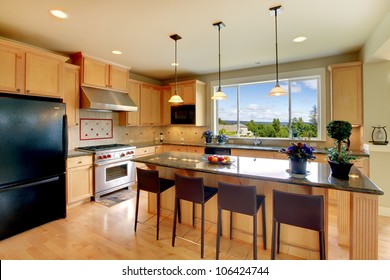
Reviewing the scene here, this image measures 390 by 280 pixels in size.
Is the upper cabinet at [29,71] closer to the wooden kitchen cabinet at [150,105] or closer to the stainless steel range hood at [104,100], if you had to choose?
the stainless steel range hood at [104,100]

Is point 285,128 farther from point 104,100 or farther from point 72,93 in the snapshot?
point 72,93

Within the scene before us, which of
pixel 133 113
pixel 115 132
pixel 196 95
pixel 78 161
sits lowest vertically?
pixel 78 161

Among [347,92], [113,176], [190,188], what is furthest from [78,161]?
[347,92]

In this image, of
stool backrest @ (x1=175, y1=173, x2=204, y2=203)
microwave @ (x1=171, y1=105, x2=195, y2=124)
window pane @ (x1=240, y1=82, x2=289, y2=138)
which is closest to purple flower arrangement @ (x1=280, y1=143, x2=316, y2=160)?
stool backrest @ (x1=175, y1=173, x2=204, y2=203)

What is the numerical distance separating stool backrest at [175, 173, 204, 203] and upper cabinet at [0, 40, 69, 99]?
2409 millimetres

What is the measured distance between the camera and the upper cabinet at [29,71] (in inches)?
100

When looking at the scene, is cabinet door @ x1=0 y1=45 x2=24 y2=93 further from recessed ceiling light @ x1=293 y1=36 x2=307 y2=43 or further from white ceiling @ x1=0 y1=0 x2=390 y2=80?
recessed ceiling light @ x1=293 y1=36 x2=307 y2=43

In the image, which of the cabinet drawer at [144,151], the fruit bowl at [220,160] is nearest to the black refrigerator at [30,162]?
the cabinet drawer at [144,151]

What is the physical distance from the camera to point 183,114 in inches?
199

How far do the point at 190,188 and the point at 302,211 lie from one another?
1.07 m

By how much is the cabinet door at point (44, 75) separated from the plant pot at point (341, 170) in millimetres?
3702

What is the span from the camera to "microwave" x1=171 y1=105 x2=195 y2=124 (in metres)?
4.93
